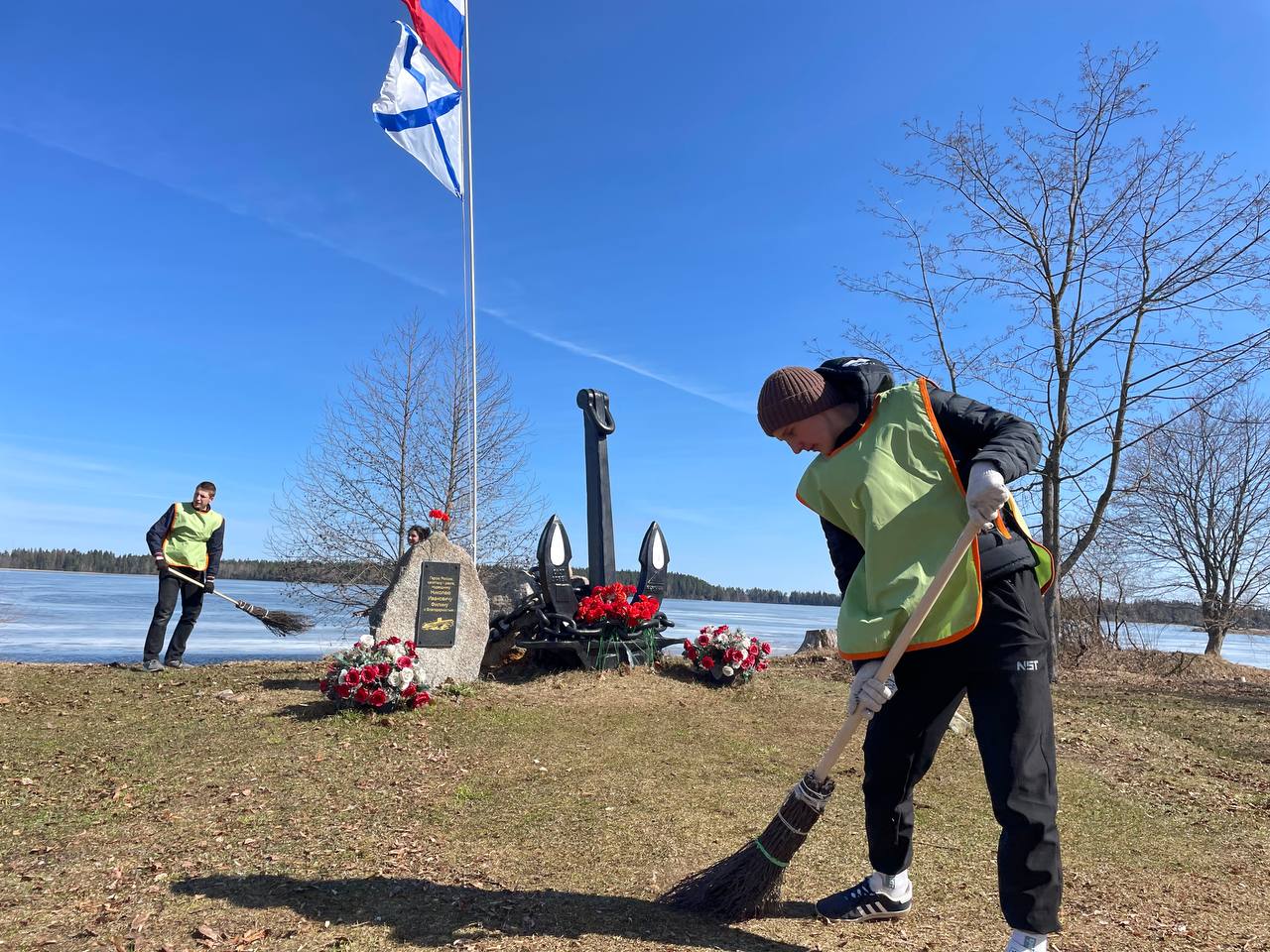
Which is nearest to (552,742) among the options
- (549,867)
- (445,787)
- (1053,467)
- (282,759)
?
(445,787)

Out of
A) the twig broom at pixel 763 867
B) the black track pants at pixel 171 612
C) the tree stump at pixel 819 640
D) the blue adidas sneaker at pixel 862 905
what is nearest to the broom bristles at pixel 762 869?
the twig broom at pixel 763 867

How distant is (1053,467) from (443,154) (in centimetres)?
823

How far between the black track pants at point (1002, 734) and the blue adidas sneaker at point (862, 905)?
0.19m

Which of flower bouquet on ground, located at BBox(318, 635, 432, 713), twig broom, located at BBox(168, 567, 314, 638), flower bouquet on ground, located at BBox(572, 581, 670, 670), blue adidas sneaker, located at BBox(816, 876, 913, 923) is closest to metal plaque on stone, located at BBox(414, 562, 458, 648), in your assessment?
flower bouquet on ground, located at BBox(318, 635, 432, 713)

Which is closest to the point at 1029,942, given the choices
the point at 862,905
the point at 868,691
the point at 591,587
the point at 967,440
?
the point at 862,905

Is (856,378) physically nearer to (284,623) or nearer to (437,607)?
(437,607)

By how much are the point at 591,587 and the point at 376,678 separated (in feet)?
11.1

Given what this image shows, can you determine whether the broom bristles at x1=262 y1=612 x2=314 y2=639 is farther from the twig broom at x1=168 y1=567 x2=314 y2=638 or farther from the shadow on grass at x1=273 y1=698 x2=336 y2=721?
the shadow on grass at x1=273 y1=698 x2=336 y2=721

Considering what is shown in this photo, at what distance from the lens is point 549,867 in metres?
3.30

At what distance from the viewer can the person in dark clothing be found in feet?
27.1

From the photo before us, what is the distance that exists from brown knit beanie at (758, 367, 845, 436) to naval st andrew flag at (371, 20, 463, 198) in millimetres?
8428

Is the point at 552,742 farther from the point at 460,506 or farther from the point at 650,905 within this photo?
the point at 460,506

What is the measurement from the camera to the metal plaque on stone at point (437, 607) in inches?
282

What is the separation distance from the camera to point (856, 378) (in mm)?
2744
